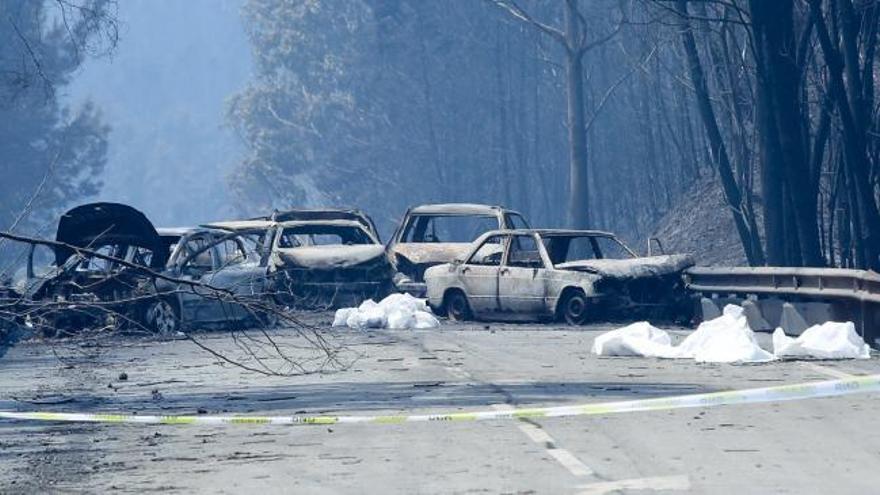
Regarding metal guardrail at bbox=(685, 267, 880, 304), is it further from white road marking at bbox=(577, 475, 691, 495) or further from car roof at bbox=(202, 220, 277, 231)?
white road marking at bbox=(577, 475, 691, 495)

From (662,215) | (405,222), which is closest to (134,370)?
(405,222)

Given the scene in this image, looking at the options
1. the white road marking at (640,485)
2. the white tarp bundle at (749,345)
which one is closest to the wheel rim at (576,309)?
the white tarp bundle at (749,345)

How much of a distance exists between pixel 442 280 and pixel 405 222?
4.58m

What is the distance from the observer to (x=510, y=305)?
2797 centimetres

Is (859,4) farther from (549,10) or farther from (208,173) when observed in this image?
(208,173)

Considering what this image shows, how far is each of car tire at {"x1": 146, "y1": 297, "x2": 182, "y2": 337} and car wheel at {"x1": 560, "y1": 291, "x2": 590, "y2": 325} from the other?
5.34 meters

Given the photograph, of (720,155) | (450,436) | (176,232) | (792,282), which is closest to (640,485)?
(450,436)

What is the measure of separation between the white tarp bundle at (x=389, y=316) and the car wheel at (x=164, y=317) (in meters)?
2.42

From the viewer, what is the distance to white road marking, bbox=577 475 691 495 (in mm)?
9891

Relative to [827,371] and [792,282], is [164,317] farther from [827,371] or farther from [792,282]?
[827,371]

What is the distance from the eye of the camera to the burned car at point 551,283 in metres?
26.2

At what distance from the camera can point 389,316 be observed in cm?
2714

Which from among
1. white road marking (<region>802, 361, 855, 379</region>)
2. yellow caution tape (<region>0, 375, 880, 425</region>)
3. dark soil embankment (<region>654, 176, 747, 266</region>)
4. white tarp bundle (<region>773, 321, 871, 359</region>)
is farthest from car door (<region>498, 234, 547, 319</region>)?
dark soil embankment (<region>654, 176, 747, 266</region>)

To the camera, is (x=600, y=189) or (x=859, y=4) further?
(x=600, y=189)
